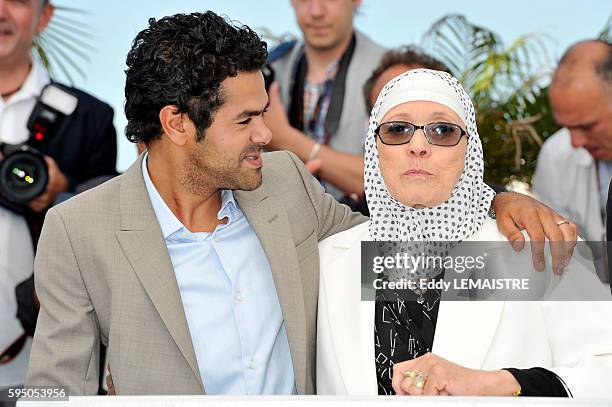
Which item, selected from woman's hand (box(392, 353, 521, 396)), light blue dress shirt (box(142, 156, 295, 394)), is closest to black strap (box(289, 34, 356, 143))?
light blue dress shirt (box(142, 156, 295, 394))

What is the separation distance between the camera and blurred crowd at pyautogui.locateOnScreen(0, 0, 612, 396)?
4.01 metres

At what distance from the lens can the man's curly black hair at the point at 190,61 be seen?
2.79 metres

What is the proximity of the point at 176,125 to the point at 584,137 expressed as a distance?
2454 mm

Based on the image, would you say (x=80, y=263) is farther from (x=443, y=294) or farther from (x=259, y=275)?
(x=443, y=294)

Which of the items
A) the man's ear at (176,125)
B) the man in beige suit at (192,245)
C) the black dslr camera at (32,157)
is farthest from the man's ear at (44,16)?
the man's ear at (176,125)

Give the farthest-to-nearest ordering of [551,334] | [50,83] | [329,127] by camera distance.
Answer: [329,127] < [50,83] < [551,334]

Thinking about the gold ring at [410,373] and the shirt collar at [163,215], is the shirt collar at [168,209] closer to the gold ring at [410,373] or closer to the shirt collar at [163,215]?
the shirt collar at [163,215]

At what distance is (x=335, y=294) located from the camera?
2646 millimetres

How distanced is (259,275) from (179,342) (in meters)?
0.33

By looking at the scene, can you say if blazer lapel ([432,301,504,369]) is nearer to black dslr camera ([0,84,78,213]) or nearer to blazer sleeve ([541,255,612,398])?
blazer sleeve ([541,255,612,398])

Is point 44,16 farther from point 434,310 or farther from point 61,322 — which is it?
point 434,310

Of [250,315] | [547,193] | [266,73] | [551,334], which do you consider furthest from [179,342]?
[547,193]

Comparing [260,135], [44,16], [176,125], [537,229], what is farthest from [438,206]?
[44,16]

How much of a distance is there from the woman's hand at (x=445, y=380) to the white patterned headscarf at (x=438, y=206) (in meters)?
0.43
